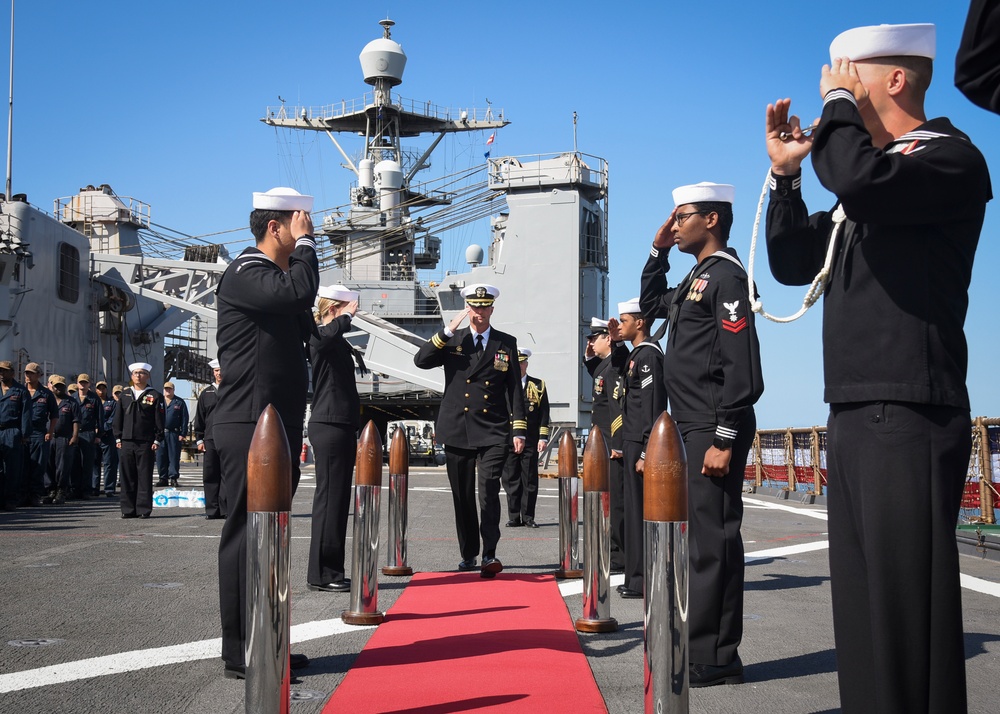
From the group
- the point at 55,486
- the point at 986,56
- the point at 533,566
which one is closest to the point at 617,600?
the point at 533,566

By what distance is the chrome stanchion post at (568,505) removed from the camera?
643cm

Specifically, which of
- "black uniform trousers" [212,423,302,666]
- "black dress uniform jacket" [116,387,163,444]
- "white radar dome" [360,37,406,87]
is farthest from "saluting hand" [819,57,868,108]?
"white radar dome" [360,37,406,87]

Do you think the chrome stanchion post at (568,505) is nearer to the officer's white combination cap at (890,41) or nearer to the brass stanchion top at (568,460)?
the brass stanchion top at (568,460)

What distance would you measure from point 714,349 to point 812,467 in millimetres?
13830

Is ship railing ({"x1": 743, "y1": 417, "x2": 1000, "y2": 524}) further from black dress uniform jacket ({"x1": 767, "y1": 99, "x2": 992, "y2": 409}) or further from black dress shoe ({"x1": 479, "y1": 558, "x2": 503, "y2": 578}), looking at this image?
black dress uniform jacket ({"x1": 767, "y1": 99, "x2": 992, "y2": 409})

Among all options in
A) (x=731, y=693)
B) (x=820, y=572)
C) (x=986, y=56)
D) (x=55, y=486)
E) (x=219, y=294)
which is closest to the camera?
(x=986, y=56)

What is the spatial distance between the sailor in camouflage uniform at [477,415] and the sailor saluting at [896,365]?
15.2 feet

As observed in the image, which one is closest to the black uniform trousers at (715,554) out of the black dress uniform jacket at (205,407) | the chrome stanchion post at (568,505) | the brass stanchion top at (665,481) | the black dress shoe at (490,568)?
the brass stanchion top at (665,481)

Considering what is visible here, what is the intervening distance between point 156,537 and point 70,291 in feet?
63.1

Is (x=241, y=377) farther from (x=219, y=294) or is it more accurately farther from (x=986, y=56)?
(x=986, y=56)

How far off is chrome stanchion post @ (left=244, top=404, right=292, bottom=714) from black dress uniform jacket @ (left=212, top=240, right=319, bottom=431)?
1109 mm

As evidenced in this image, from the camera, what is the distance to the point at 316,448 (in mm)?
6656

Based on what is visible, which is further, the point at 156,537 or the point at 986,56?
the point at 156,537

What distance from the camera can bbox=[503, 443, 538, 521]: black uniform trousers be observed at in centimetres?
1151
